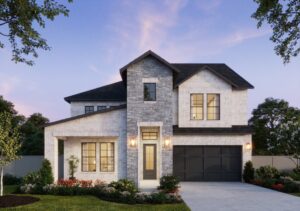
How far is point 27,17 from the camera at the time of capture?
12.2m

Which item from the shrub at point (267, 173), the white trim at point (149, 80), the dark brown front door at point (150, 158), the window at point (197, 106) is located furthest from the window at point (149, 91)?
the shrub at point (267, 173)

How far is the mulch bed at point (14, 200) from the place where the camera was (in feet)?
44.0

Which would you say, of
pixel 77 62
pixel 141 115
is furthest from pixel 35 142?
pixel 141 115

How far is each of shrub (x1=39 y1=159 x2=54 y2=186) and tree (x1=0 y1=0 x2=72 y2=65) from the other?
299 inches

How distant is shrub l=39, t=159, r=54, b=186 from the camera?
1777 cm

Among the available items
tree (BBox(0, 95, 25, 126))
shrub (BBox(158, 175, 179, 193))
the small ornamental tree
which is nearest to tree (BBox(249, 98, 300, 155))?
A: shrub (BBox(158, 175, 179, 193))

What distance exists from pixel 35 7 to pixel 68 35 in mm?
9537

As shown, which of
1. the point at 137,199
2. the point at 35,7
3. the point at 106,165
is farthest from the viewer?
the point at 106,165

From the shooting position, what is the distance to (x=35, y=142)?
30844 mm

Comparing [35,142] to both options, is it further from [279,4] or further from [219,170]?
[279,4]

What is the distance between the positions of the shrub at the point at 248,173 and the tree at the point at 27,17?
15358 millimetres

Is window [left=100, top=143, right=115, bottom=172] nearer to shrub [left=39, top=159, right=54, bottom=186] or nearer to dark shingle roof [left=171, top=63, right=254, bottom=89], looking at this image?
shrub [left=39, top=159, right=54, bottom=186]

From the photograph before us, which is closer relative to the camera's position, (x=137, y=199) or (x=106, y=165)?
(x=137, y=199)

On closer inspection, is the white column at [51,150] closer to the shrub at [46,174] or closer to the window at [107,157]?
the shrub at [46,174]
